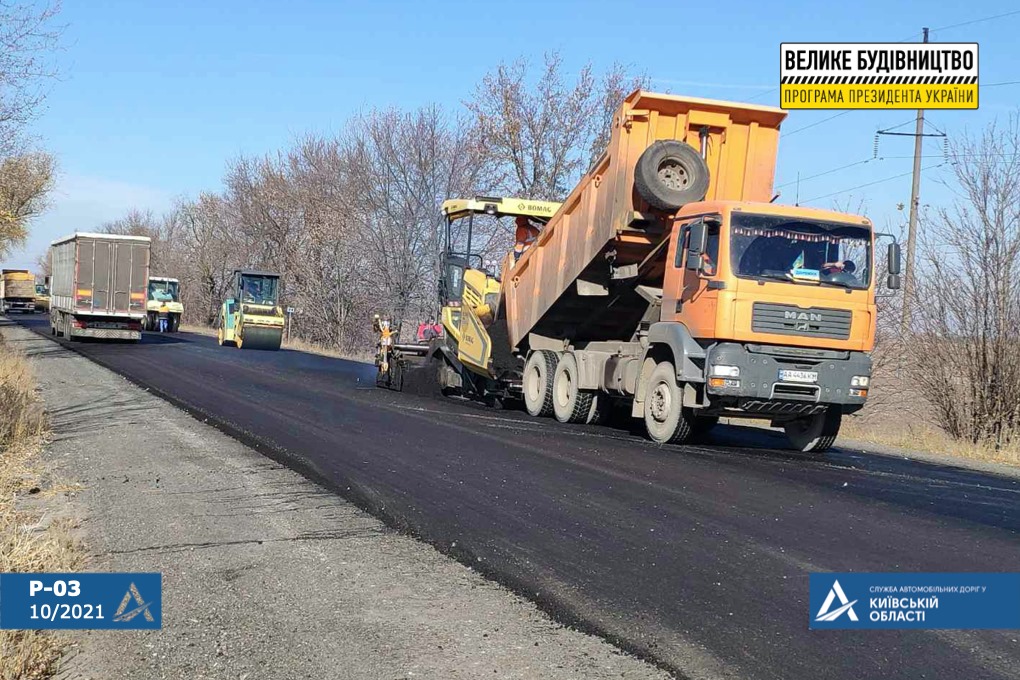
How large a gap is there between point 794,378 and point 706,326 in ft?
3.96

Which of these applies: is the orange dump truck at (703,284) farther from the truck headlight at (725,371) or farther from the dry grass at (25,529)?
the dry grass at (25,529)

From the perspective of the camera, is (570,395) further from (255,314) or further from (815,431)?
(255,314)

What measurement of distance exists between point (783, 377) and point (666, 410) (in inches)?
63.9

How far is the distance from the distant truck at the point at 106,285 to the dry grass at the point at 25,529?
20972 millimetres

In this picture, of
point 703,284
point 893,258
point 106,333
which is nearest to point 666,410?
point 703,284

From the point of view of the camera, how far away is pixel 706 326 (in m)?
12.5

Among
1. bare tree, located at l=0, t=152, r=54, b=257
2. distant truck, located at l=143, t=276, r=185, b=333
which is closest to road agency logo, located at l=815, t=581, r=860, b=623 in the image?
bare tree, located at l=0, t=152, r=54, b=257

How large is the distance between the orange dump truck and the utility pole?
534 centimetres

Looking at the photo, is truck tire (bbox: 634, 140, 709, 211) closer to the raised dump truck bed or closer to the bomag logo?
the raised dump truck bed

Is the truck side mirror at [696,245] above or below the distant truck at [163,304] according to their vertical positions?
above

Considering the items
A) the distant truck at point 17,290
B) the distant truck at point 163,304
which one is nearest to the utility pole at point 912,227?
the distant truck at point 163,304

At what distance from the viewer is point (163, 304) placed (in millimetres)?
51188

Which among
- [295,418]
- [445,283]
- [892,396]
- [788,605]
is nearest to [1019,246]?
[892,396]

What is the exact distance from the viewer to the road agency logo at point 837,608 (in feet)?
18.5
